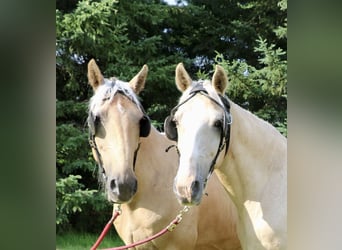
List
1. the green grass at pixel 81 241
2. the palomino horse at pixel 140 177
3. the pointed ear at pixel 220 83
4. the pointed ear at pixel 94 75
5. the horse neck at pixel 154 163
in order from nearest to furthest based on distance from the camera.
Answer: the pointed ear at pixel 220 83, the palomino horse at pixel 140 177, the pointed ear at pixel 94 75, the horse neck at pixel 154 163, the green grass at pixel 81 241

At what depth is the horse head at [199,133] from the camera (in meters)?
1.38

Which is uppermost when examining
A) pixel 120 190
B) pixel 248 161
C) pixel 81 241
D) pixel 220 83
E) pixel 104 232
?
pixel 220 83

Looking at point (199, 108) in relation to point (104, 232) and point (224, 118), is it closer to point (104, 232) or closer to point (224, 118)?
point (224, 118)

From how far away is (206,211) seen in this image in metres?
1.94

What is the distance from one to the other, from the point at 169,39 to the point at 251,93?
578 millimetres

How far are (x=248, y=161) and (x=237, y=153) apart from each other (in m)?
0.05

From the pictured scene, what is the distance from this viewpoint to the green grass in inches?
85.1

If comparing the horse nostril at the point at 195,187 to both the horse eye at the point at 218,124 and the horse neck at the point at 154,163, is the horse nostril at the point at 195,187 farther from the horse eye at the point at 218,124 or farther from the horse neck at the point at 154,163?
the horse neck at the point at 154,163

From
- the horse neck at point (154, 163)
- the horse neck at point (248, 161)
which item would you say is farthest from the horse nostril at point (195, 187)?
the horse neck at point (154, 163)

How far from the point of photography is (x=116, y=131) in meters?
1.63

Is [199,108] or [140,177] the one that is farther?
[140,177]

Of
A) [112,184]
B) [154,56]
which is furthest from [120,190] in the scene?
[154,56]

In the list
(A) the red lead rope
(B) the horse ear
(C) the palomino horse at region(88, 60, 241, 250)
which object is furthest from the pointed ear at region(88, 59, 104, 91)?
(A) the red lead rope
